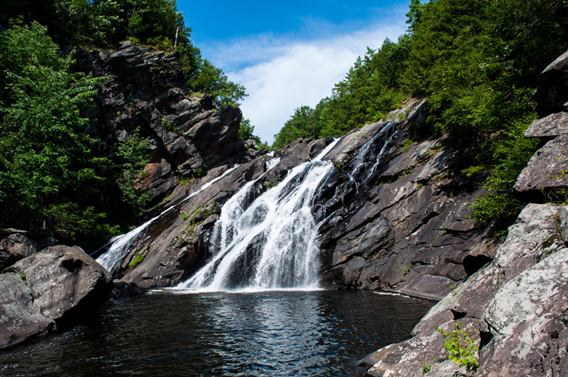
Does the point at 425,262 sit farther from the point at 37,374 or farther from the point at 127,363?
the point at 37,374

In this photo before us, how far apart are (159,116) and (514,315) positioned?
37776mm

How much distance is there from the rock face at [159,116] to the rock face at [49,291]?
2125 cm

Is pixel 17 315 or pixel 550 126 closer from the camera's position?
pixel 550 126

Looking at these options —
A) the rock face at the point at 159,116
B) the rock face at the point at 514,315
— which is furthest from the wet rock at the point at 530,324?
the rock face at the point at 159,116

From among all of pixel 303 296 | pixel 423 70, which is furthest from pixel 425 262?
pixel 423 70

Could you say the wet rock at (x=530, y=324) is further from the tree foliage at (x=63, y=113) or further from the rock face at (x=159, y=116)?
the rock face at (x=159, y=116)

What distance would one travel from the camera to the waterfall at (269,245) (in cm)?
1948

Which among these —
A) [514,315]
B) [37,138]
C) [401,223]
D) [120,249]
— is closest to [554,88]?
[514,315]

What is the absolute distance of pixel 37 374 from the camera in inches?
288

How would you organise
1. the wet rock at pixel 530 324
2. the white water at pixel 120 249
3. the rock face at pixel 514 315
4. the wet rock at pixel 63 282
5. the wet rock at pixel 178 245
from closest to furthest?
the wet rock at pixel 530 324, the rock face at pixel 514 315, the wet rock at pixel 63 282, the wet rock at pixel 178 245, the white water at pixel 120 249

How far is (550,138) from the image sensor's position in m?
8.39

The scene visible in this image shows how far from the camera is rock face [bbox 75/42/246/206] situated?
33438mm

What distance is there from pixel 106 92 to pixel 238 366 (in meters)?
34.6

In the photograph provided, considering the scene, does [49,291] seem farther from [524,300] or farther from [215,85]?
[215,85]
